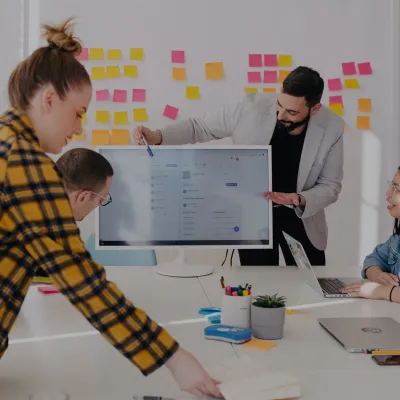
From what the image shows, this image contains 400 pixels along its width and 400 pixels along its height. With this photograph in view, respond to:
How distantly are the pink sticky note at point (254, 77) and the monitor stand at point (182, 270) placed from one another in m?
1.58

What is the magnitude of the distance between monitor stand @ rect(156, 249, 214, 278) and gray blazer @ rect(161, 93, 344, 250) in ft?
1.58

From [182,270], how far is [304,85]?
2.94 feet

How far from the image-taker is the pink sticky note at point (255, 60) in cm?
370

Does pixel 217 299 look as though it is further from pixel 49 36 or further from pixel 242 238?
pixel 49 36

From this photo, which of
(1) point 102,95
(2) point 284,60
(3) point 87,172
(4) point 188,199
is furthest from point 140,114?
(3) point 87,172

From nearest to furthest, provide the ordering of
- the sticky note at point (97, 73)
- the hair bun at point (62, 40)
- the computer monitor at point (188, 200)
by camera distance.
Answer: the hair bun at point (62, 40), the computer monitor at point (188, 200), the sticky note at point (97, 73)

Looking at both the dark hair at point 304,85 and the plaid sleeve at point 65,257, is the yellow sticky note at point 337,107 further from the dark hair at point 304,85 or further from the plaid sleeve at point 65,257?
the plaid sleeve at point 65,257

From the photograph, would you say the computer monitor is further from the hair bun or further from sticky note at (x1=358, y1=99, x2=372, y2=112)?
sticky note at (x1=358, y1=99, x2=372, y2=112)

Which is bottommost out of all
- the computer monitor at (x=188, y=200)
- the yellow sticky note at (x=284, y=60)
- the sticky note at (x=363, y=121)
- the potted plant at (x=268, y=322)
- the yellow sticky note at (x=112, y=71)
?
the potted plant at (x=268, y=322)

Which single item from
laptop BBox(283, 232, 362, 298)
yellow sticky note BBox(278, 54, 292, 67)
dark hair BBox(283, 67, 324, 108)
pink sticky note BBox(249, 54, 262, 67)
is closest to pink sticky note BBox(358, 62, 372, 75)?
yellow sticky note BBox(278, 54, 292, 67)

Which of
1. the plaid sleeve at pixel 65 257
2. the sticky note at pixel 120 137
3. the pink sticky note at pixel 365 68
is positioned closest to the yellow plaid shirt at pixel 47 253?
the plaid sleeve at pixel 65 257

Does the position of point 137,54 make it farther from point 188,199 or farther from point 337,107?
point 188,199

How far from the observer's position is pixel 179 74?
145 inches

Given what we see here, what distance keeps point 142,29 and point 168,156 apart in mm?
1576
